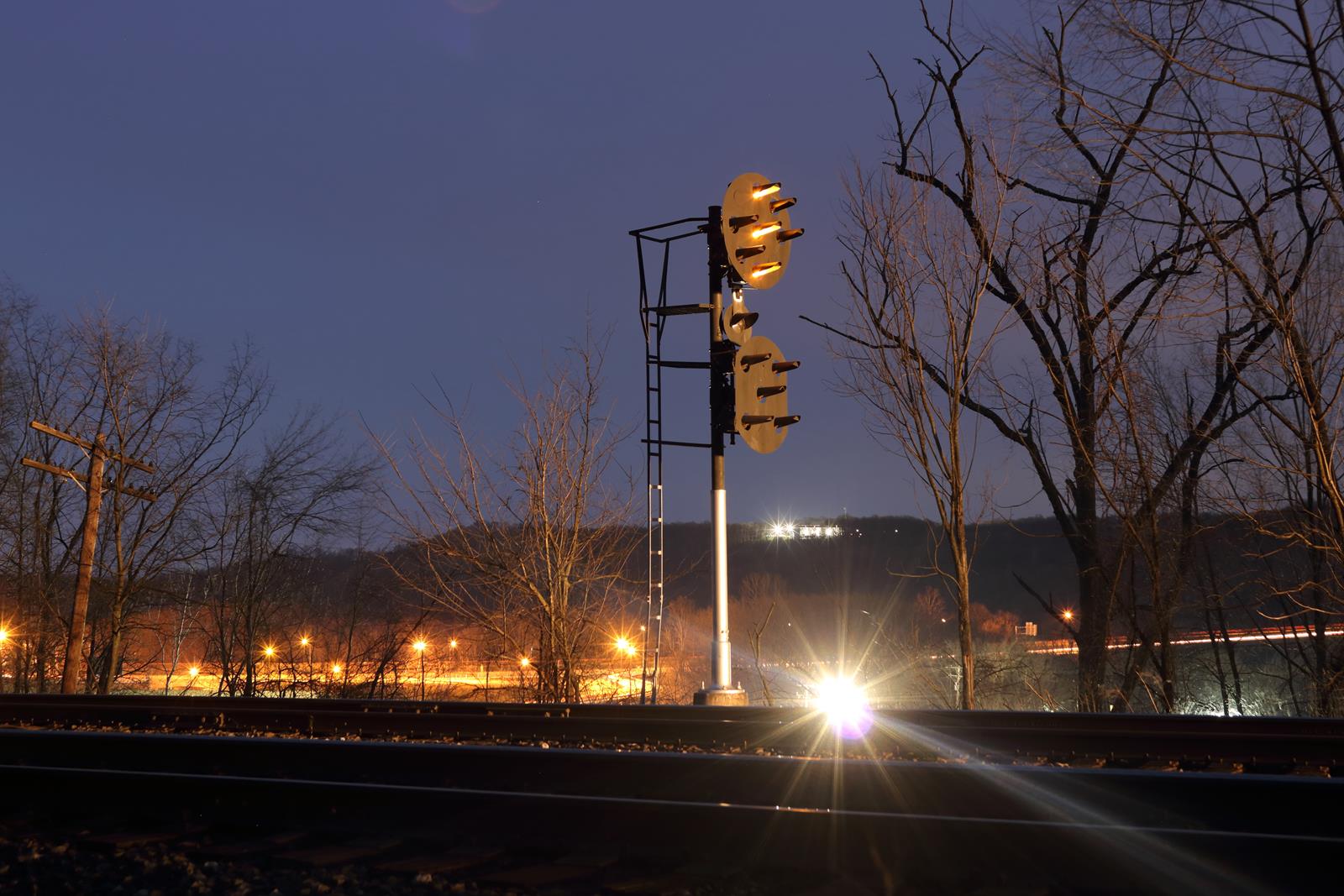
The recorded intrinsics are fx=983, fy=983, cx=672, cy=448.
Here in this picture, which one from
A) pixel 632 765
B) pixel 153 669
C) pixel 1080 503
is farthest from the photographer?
pixel 153 669

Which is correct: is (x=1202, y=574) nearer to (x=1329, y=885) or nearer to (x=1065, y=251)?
(x=1065, y=251)

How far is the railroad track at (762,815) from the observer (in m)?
Result: 3.69

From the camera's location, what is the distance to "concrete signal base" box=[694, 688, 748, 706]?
31.7 ft

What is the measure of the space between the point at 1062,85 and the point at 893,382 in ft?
11.6

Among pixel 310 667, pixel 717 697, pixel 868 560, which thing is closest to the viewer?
pixel 717 697

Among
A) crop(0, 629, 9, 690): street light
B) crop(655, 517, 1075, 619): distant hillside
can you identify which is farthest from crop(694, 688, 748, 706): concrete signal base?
crop(0, 629, 9, 690): street light

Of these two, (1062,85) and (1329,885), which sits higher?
(1062,85)

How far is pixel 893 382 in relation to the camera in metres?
11.4

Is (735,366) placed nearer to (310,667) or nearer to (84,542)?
(310,667)

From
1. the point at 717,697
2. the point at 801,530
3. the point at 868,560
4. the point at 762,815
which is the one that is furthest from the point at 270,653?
the point at 868,560

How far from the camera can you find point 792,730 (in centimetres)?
803

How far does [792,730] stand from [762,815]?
402 cm

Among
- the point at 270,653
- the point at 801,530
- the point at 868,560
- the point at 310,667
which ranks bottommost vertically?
the point at 310,667

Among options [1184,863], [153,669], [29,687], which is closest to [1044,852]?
[1184,863]
